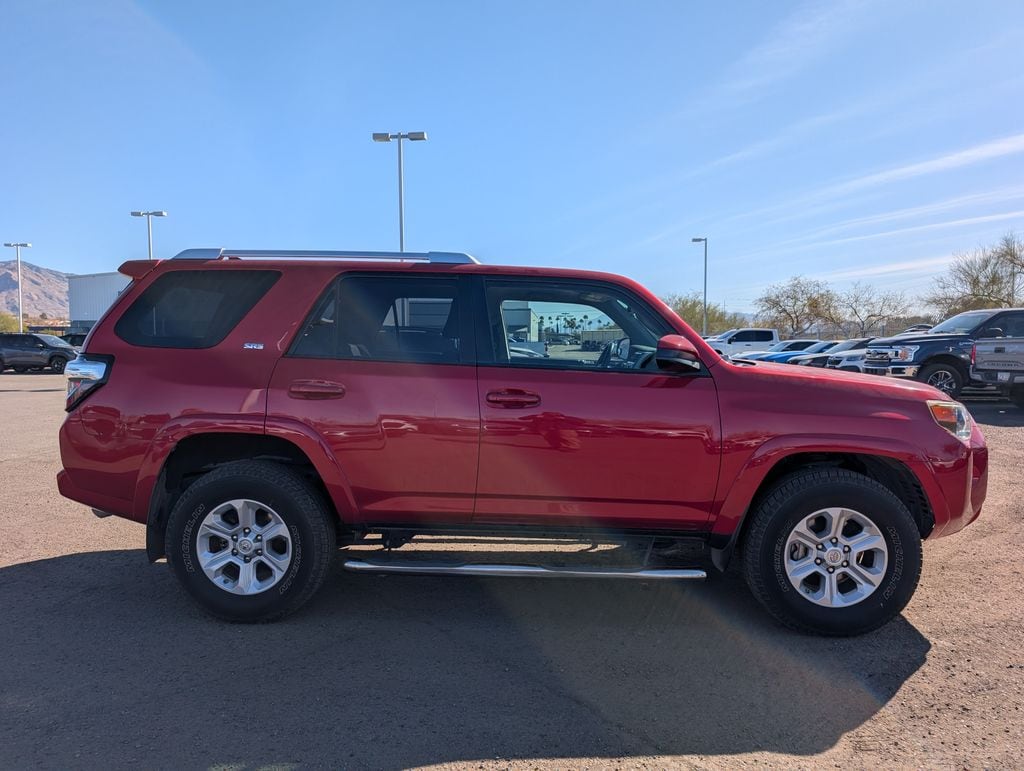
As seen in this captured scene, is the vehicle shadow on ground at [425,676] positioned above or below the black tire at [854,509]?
below

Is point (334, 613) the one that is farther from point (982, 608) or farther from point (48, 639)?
point (982, 608)

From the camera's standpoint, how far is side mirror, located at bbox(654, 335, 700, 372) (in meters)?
3.46

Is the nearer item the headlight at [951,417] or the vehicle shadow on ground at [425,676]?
the vehicle shadow on ground at [425,676]

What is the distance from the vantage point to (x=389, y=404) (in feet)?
11.7

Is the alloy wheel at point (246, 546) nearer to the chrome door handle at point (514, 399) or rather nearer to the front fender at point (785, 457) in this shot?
the chrome door handle at point (514, 399)

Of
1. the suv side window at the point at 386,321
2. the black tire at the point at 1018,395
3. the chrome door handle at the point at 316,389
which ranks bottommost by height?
the black tire at the point at 1018,395

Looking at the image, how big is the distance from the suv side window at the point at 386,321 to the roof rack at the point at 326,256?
13cm

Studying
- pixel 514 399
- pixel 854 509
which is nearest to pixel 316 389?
pixel 514 399

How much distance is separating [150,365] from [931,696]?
427cm

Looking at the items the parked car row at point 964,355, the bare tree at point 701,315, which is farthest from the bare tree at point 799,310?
the parked car row at point 964,355

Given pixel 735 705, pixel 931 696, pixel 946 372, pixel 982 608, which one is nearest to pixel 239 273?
pixel 735 705

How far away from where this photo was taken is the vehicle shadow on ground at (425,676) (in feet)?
8.64

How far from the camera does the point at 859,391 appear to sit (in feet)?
11.8

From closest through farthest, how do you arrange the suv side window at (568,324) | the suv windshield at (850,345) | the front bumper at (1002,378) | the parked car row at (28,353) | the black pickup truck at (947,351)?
1. the suv side window at (568,324)
2. the front bumper at (1002,378)
3. the black pickup truck at (947,351)
4. the suv windshield at (850,345)
5. the parked car row at (28,353)
